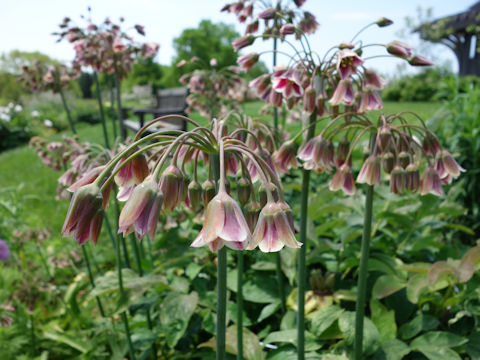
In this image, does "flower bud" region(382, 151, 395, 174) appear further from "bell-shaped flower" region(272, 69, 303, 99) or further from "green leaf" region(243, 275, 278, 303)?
"green leaf" region(243, 275, 278, 303)

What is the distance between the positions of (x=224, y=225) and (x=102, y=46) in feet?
9.27

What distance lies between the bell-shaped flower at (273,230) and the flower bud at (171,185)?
21 cm

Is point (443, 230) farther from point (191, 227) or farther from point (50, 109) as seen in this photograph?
point (50, 109)

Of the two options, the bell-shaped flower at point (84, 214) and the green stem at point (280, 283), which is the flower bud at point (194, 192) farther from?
the green stem at point (280, 283)

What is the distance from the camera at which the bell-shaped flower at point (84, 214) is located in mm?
813

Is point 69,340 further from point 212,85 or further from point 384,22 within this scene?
point 212,85

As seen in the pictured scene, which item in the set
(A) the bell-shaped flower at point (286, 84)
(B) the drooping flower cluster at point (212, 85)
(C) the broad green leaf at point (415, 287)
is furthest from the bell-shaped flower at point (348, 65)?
(B) the drooping flower cluster at point (212, 85)

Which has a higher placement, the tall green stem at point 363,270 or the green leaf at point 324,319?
the tall green stem at point 363,270

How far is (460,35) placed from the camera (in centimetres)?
2477

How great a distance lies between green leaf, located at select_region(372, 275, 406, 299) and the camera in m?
2.00

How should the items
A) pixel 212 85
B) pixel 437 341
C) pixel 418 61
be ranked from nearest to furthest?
pixel 418 61 < pixel 437 341 < pixel 212 85

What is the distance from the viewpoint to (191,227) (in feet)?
10.1

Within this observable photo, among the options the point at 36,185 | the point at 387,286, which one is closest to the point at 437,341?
the point at 387,286

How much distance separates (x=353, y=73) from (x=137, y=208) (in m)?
1.09
